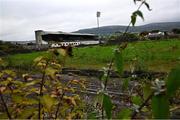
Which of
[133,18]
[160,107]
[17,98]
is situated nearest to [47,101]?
[17,98]

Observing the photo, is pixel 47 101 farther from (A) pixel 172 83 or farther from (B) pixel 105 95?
(A) pixel 172 83

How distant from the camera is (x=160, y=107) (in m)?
1.28

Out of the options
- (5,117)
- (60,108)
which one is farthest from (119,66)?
(60,108)

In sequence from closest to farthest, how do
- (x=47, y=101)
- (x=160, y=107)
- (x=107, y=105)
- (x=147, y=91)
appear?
1. (x=160, y=107)
2. (x=147, y=91)
3. (x=107, y=105)
4. (x=47, y=101)

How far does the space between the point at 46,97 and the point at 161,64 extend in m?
22.2

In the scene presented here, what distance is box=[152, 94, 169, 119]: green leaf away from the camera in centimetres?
128

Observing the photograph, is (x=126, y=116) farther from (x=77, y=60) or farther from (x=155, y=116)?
(x=77, y=60)

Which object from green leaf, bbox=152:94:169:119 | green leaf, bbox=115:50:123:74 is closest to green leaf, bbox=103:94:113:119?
green leaf, bbox=115:50:123:74

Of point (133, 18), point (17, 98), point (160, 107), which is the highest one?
point (133, 18)

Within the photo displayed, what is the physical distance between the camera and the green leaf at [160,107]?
128 cm

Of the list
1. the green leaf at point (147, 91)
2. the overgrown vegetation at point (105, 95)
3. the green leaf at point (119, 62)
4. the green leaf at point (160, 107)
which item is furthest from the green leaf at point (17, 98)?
the green leaf at point (160, 107)

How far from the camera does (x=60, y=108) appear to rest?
274 centimetres

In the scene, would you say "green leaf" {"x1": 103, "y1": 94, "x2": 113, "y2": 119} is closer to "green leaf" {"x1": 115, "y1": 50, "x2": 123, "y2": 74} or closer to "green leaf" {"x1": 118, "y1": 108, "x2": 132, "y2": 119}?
"green leaf" {"x1": 118, "y1": 108, "x2": 132, "y2": 119}

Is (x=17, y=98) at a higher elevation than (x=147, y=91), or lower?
lower
